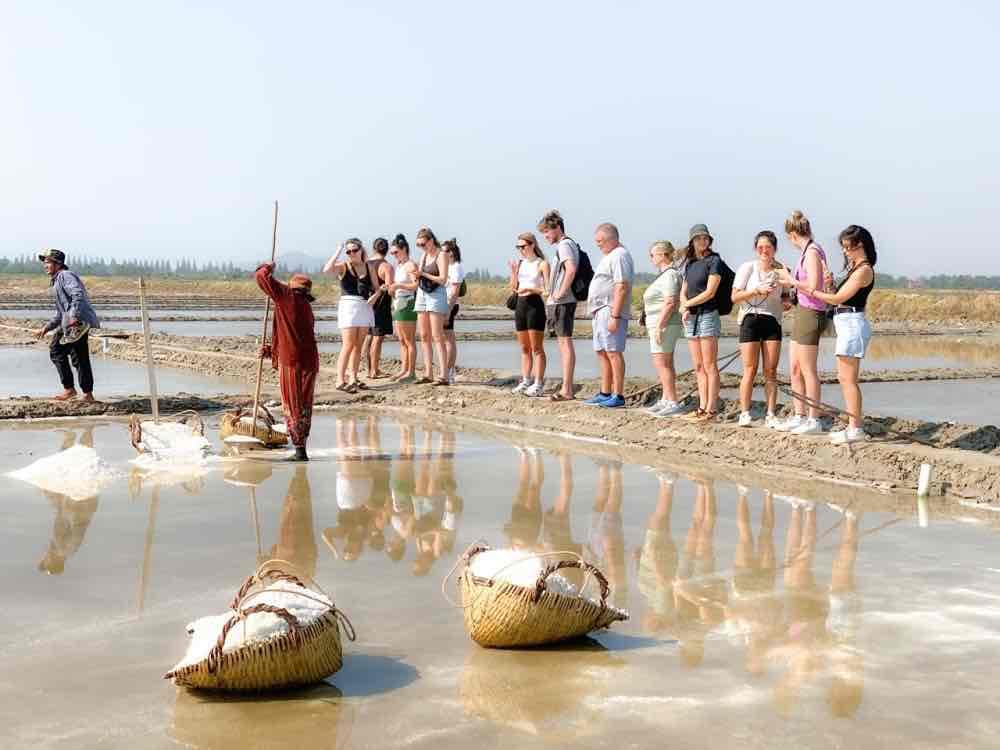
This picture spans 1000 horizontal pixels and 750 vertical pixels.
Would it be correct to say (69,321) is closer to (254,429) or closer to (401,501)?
(254,429)

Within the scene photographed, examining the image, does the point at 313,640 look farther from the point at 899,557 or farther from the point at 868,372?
the point at 868,372

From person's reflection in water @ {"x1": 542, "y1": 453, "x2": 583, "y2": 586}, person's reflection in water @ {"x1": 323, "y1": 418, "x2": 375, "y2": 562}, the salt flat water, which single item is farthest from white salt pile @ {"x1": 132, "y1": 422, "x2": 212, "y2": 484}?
person's reflection in water @ {"x1": 542, "y1": 453, "x2": 583, "y2": 586}

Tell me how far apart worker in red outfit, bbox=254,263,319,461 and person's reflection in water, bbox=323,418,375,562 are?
18.0 inches

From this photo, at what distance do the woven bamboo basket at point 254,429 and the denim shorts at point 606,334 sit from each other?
11.0 ft

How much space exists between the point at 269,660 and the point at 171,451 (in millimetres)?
5666

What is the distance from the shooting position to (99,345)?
2331 cm

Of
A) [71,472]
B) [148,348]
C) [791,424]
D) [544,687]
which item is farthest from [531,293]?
[544,687]

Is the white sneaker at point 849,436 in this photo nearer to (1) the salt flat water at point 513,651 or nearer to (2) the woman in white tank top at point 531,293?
(1) the salt flat water at point 513,651

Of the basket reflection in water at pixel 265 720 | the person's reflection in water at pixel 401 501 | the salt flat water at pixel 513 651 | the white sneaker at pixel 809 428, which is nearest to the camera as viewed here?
the basket reflection in water at pixel 265 720

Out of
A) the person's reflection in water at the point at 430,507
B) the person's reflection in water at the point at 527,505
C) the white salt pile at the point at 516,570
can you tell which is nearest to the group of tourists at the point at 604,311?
the person's reflection in water at the point at 430,507

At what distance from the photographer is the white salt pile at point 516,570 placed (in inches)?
210

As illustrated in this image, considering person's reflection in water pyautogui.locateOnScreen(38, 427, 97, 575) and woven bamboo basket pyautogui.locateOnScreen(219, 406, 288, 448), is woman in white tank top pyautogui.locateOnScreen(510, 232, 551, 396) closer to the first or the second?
woven bamboo basket pyautogui.locateOnScreen(219, 406, 288, 448)

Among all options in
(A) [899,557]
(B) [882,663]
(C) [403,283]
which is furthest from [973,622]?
(C) [403,283]

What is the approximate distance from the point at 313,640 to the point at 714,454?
20.7 ft
